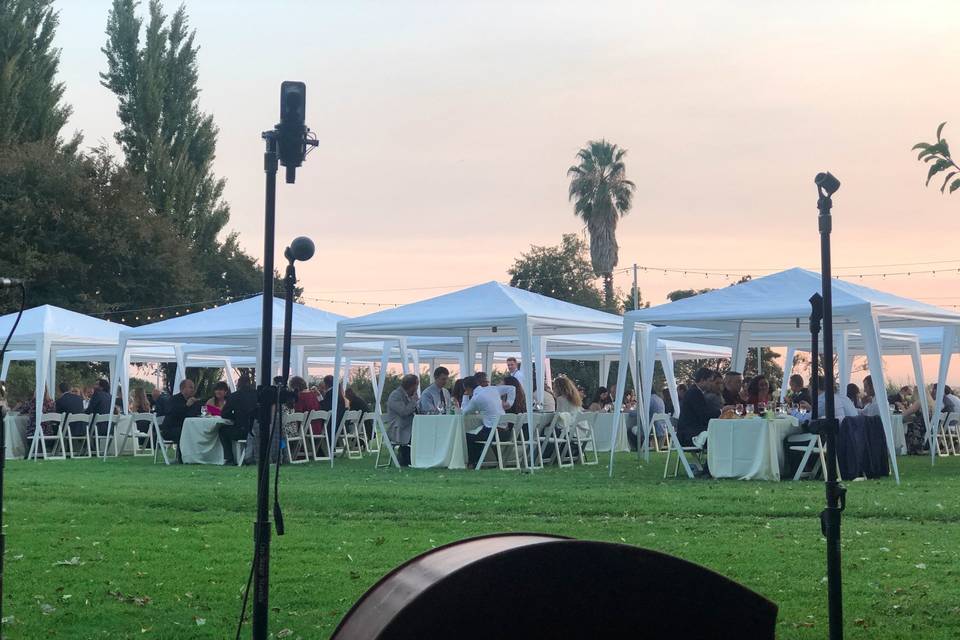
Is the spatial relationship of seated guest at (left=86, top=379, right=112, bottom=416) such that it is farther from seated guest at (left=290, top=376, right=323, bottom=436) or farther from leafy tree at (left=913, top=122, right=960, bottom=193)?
leafy tree at (left=913, top=122, right=960, bottom=193)

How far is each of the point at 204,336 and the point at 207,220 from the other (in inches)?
1116

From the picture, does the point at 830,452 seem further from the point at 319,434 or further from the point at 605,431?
the point at 605,431

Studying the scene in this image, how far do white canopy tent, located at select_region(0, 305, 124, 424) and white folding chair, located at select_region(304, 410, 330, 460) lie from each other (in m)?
4.28

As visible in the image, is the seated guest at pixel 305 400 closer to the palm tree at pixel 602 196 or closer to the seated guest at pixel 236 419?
the seated guest at pixel 236 419

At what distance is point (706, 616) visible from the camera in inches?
86.0

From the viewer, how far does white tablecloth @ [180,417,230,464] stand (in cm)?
1905

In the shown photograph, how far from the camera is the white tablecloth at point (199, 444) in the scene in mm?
19047

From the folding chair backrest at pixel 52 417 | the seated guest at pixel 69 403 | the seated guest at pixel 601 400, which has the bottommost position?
the folding chair backrest at pixel 52 417

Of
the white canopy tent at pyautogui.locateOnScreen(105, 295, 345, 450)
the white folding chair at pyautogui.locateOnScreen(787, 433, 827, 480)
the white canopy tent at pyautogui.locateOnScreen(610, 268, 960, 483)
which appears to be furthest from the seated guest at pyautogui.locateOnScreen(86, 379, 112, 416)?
the white folding chair at pyautogui.locateOnScreen(787, 433, 827, 480)

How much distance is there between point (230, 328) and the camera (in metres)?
20.5

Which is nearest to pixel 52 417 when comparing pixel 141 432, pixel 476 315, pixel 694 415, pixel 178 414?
pixel 141 432

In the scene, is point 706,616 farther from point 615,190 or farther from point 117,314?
point 615,190

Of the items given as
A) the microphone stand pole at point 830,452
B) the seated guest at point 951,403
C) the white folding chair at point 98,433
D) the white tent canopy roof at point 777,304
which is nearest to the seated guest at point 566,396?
the white tent canopy roof at point 777,304

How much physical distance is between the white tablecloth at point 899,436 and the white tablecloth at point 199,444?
11.2 meters
